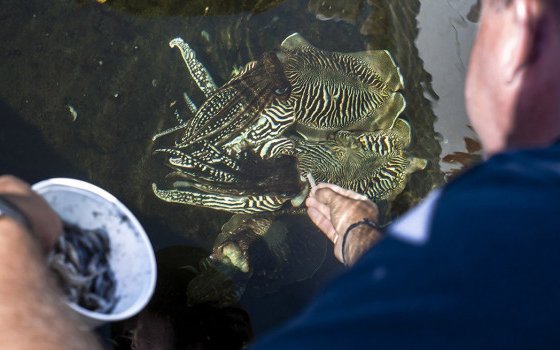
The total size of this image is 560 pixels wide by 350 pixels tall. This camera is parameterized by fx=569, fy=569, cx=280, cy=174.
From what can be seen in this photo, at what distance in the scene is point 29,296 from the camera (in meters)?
1.72

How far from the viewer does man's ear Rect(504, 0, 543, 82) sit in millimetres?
1657

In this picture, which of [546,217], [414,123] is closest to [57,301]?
[546,217]

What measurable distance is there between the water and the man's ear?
1.85 m

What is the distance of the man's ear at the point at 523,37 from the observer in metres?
1.66

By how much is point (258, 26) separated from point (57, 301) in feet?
7.81

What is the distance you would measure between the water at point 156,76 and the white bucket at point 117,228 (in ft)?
2.64

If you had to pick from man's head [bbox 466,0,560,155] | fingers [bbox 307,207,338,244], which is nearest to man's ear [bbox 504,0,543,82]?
man's head [bbox 466,0,560,155]

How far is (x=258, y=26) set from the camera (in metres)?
3.69

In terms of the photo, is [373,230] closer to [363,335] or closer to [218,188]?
[218,188]

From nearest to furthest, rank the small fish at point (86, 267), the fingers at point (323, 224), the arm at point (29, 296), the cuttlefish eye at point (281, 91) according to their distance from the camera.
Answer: the arm at point (29, 296) → the small fish at point (86, 267) → the fingers at point (323, 224) → the cuttlefish eye at point (281, 91)

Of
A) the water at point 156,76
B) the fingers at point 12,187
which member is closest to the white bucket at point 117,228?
the fingers at point 12,187

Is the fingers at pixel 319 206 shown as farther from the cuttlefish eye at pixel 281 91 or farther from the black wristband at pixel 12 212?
the black wristband at pixel 12 212

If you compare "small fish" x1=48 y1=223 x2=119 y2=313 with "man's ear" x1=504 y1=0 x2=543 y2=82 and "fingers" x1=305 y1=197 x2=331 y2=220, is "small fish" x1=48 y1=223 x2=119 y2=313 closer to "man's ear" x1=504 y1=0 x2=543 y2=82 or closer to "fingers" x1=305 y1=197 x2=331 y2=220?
"fingers" x1=305 y1=197 x2=331 y2=220

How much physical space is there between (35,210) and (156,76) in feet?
5.55
